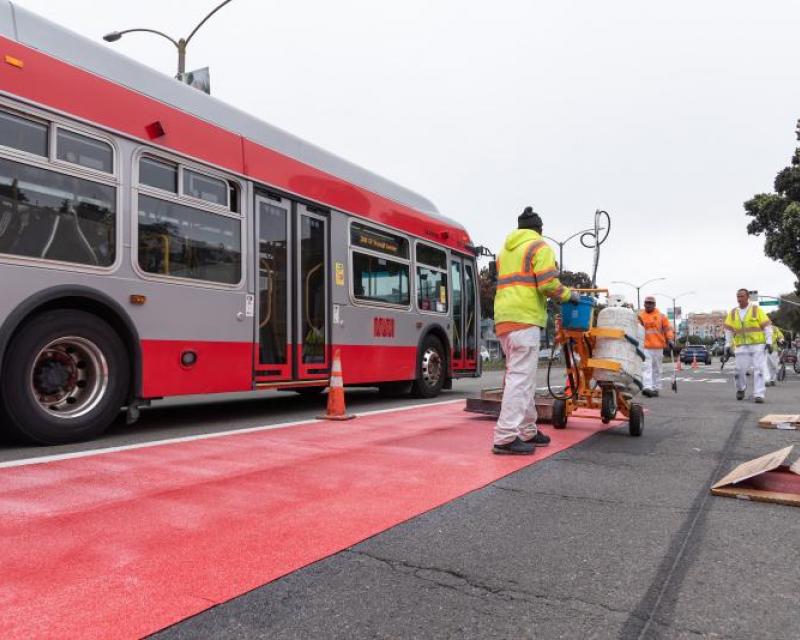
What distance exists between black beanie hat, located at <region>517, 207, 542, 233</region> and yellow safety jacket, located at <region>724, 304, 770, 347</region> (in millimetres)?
7190

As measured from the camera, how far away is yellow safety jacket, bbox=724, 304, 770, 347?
1087cm

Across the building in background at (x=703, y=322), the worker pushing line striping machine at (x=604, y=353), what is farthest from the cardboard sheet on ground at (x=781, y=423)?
the building in background at (x=703, y=322)

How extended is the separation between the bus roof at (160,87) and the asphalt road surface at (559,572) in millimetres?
4783

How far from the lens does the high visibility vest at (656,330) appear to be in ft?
39.1

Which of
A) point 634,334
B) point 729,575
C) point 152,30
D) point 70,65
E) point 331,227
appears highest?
point 152,30

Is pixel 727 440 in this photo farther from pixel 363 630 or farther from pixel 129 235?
pixel 129 235

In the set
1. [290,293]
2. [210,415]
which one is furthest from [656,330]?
[210,415]

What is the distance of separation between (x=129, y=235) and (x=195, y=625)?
441 centimetres

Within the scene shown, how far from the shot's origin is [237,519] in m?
3.25

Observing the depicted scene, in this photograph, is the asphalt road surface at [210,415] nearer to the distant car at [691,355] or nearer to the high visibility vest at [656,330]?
the high visibility vest at [656,330]

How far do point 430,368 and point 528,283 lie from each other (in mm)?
5426

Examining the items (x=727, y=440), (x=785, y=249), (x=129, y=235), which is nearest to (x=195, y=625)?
(x=129, y=235)

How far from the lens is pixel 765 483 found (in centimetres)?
393

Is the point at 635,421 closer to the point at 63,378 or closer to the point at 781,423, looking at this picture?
the point at 781,423
